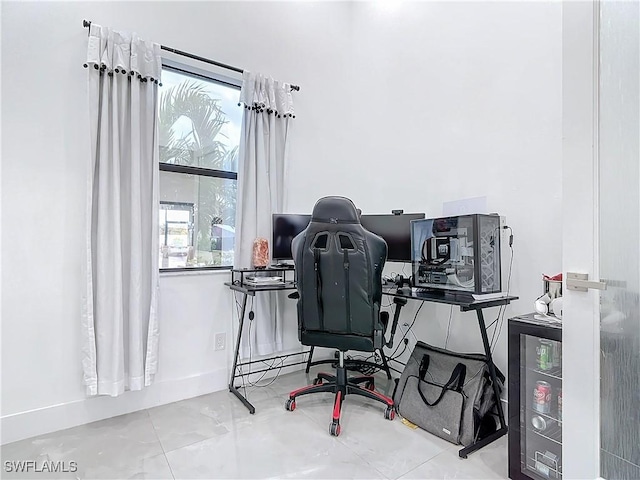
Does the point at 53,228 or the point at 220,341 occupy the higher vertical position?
the point at 53,228

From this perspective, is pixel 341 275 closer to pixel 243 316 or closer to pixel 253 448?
pixel 243 316

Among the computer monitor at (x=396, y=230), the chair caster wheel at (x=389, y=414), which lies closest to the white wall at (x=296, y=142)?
the computer monitor at (x=396, y=230)

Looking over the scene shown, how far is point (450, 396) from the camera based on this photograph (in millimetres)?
1963

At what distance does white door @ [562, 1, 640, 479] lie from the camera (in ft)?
3.35

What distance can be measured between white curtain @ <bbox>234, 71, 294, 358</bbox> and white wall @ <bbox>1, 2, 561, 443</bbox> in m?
0.21

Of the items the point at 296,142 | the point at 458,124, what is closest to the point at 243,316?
the point at 296,142

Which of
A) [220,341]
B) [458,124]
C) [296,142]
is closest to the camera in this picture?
[458,124]

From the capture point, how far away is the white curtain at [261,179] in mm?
2689

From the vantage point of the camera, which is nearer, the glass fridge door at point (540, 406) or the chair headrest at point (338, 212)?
the glass fridge door at point (540, 406)

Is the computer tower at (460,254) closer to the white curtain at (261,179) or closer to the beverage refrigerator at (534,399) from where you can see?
the beverage refrigerator at (534,399)

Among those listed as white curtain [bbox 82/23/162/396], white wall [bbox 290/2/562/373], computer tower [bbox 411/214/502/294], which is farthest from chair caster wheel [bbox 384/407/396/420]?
white curtain [bbox 82/23/162/396]

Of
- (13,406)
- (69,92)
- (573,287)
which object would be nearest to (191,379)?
(13,406)

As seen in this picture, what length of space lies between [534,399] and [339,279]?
1.14m

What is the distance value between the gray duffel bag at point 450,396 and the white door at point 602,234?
0.77 meters
